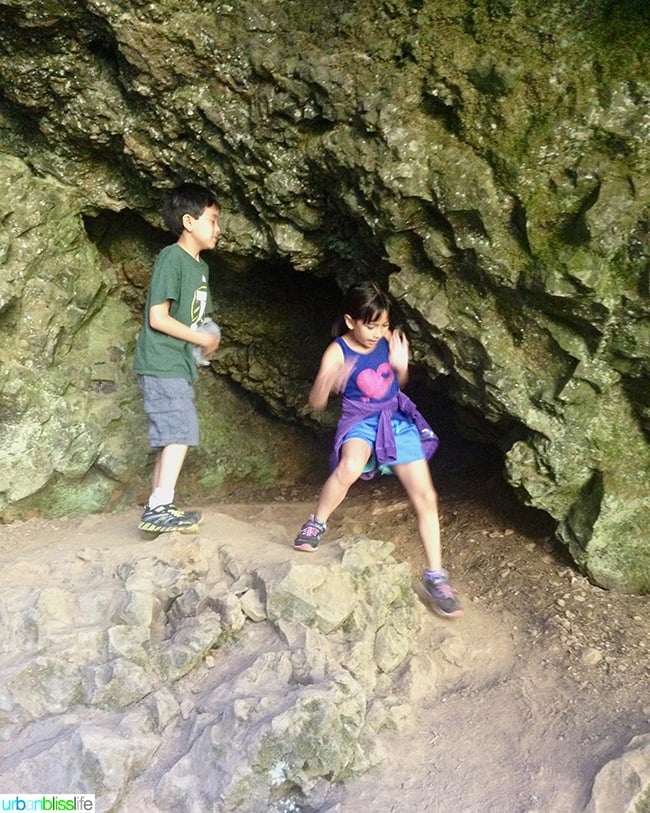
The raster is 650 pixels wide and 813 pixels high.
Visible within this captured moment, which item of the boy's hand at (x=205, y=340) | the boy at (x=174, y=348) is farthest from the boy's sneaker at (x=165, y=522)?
the boy's hand at (x=205, y=340)

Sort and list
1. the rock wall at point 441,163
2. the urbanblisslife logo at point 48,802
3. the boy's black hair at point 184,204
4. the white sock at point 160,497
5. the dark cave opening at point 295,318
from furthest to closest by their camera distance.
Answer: the dark cave opening at point 295,318
the boy's black hair at point 184,204
the white sock at point 160,497
the rock wall at point 441,163
the urbanblisslife logo at point 48,802

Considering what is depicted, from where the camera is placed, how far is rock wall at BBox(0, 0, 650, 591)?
2963 mm

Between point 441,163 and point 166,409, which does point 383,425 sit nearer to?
point 166,409

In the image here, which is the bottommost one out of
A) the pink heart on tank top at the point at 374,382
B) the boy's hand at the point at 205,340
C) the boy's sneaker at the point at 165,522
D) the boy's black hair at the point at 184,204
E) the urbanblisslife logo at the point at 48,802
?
the urbanblisslife logo at the point at 48,802

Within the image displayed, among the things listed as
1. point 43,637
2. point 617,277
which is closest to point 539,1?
point 617,277

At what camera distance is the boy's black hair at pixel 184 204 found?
11.5ft

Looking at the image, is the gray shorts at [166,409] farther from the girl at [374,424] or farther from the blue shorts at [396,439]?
the blue shorts at [396,439]

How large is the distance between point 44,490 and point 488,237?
2568 mm

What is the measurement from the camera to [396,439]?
332cm

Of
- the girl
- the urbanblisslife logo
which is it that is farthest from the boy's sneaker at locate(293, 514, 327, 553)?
the urbanblisslife logo

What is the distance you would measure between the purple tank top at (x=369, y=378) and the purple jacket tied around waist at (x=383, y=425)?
29 millimetres

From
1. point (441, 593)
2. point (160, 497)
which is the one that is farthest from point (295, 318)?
point (441, 593)

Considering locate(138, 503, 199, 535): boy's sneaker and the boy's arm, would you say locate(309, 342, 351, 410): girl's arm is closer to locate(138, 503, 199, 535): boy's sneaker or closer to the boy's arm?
the boy's arm

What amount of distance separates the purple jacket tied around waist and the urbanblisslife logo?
1612 mm
